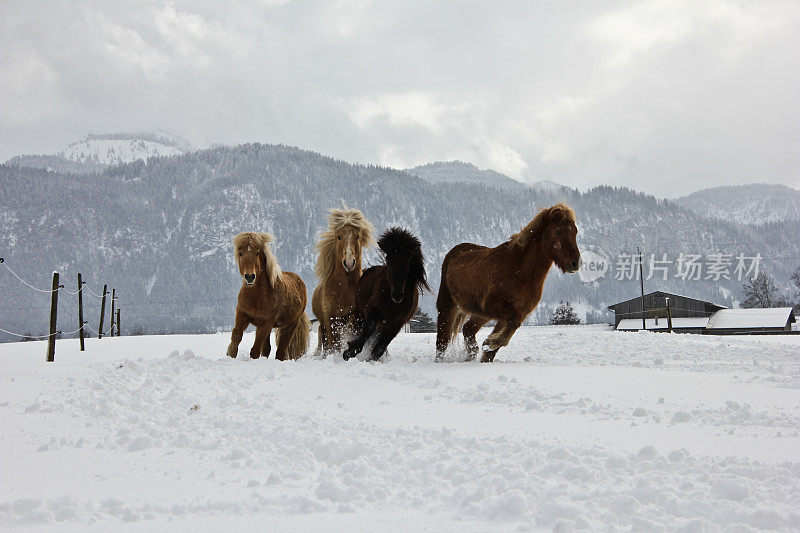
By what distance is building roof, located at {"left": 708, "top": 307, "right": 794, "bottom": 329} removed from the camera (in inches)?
1501

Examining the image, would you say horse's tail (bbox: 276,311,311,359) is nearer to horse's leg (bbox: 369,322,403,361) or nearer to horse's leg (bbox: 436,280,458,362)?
horse's leg (bbox: 369,322,403,361)

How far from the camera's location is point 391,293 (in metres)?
7.58

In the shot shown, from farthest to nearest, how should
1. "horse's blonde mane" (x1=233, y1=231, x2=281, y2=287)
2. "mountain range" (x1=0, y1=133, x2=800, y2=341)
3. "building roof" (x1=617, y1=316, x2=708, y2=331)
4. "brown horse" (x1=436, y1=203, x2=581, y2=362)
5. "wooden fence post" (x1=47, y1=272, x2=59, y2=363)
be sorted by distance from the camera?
"mountain range" (x1=0, y1=133, x2=800, y2=341) < "building roof" (x1=617, y1=316, x2=708, y2=331) < "wooden fence post" (x1=47, y1=272, x2=59, y2=363) < "horse's blonde mane" (x1=233, y1=231, x2=281, y2=287) < "brown horse" (x1=436, y1=203, x2=581, y2=362)

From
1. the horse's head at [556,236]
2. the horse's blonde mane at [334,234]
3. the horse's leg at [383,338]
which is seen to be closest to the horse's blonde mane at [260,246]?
the horse's blonde mane at [334,234]

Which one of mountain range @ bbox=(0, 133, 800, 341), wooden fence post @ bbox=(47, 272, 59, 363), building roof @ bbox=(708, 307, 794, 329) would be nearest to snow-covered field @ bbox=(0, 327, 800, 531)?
wooden fence post @ bbox=(47, 272, 59, 363)

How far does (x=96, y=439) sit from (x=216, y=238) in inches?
6883

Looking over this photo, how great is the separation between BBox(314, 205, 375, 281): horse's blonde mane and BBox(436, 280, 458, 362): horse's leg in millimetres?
1316

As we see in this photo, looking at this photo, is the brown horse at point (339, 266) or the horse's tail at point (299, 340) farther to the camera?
the horse's tail at point (299, 340)

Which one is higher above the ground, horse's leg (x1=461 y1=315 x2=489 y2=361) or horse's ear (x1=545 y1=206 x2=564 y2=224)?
horse's ear (x1=545 y1=206 x2=564 y2=224)

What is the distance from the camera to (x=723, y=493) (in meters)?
2.46

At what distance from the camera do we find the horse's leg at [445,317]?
336 inches

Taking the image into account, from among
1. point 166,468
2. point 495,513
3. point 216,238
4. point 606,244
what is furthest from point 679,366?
point 606,244

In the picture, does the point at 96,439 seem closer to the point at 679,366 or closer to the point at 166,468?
the point at 166,468

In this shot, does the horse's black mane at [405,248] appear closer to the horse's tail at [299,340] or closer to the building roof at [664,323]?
the horse's tail at [299,340]
